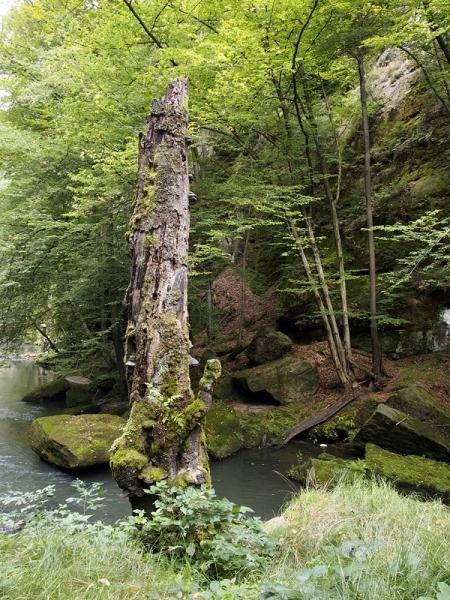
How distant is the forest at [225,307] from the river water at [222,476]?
5 cm

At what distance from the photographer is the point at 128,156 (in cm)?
853

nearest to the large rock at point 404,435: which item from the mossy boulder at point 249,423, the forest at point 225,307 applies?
the forest at point 225,307

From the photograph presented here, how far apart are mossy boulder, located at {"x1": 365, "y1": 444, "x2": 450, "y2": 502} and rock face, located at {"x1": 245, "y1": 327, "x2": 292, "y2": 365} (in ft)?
17.1

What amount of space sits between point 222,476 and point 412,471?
9.81 ft

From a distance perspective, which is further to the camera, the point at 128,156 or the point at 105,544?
the point at 128,156

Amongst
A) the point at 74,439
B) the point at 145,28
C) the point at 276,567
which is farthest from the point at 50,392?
the point at 276,567

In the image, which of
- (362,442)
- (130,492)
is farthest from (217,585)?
(362,442)

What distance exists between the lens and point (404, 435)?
7.34 m

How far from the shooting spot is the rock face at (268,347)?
12055mm

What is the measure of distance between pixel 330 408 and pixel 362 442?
1.99 m

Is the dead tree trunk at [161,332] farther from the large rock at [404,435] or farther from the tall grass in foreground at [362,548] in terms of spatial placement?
the large rock at [404,435]

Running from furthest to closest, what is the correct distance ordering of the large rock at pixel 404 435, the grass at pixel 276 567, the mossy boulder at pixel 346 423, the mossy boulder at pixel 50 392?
the mossy boulder at pixel 50 392 < the mossy boulder at pixel 346 423 < the large rock at pixel 404 435 < the grass at pixel 276 567

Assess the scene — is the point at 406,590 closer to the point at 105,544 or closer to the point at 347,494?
the point at 105,544

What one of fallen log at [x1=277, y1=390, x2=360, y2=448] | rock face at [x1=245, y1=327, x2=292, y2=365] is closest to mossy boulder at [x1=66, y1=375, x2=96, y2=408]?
rock face at [x1=245, y1=327, x2=292, y2=365]
